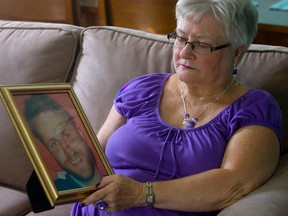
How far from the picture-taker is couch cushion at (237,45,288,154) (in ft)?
4.95

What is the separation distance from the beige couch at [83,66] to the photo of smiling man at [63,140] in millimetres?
408

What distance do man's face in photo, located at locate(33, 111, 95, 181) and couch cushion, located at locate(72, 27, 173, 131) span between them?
479 mm

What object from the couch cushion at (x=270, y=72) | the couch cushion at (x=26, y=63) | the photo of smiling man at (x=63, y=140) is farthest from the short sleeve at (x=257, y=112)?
the couch cushion at (x=26, y=63)

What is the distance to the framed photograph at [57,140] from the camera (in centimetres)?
112

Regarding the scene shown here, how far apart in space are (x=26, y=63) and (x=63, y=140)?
696 mm

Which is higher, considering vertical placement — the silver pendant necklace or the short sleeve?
the short sleeve

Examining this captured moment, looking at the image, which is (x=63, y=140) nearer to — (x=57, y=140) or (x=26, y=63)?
(x=57, y=140)

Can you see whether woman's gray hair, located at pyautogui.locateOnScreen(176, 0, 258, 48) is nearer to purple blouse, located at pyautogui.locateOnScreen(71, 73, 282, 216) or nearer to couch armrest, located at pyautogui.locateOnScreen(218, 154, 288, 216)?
purple blouse, located at pyautogui.locateOnScreen(71, 73, 282, 216)

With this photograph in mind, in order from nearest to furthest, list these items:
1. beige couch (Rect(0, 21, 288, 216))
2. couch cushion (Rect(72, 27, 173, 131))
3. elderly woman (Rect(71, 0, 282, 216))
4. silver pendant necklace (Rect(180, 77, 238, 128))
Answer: elderly woman (Rect(71, 0, 282, 216)), silver pendant necklace (Rect(180, 77, 238, 128)), beige couch (Rect(0, 21, 288, 216)), couch cushion (Rect(72, 27, 173, 131))

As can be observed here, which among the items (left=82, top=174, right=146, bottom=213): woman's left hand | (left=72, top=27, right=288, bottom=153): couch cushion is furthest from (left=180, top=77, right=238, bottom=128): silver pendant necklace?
(left=82, top=174, right=146, bottom=213): woman's left hand

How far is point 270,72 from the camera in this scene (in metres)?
1.52

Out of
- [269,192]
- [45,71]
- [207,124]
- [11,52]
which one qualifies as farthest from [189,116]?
[11,52]

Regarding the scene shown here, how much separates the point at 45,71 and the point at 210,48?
2.27 feet

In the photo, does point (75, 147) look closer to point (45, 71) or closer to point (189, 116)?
point (189, 116)
